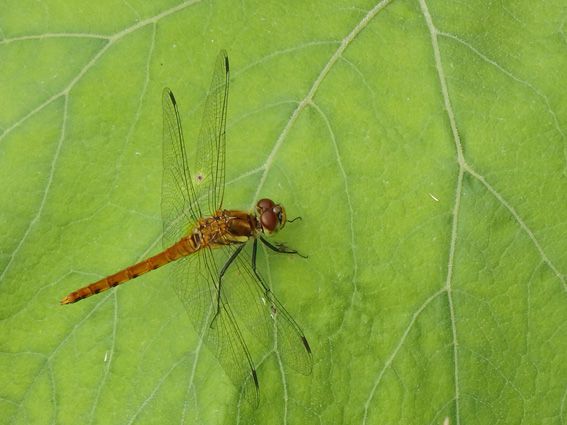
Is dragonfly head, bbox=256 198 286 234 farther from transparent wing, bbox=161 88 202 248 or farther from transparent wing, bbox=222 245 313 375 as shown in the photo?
transparent wing, bbox=161 88 202 248

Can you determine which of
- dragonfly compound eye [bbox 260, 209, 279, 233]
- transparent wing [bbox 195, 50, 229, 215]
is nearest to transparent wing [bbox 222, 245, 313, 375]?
dragonfly compound eye [bbox 260, 209, 279, 233]

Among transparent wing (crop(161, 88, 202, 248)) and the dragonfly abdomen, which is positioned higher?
transparent wing (crop(161, 88, 202, 248))

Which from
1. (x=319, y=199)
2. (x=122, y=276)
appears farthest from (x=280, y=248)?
(x=122, y=276)

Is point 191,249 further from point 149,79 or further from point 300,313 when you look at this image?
point 149,79

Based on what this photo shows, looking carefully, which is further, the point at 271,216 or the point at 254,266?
the point at 254,266

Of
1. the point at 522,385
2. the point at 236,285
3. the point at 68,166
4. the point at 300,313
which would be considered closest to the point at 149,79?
the point at 68,166

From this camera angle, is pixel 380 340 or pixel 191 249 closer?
pixel 380 340

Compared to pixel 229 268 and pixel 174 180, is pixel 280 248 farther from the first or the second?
pixel 174 180
